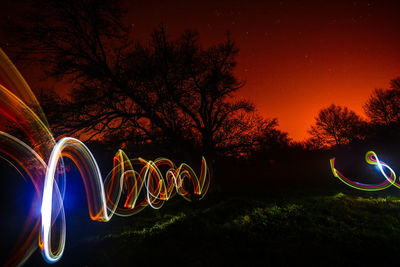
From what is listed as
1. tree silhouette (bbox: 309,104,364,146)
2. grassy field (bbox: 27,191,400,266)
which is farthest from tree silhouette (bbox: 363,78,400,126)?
grassy field (bbox: 27,191,400,266)

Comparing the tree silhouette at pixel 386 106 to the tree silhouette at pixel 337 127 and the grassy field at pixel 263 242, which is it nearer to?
the tree silhouette at pixel 337 127

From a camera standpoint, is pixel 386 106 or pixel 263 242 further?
pixel 386 106

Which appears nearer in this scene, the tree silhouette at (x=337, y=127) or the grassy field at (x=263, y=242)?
the grassy field at (x=263, y=242)

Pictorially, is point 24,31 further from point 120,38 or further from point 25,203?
point 25,203

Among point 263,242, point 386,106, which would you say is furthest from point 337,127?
point 263,242

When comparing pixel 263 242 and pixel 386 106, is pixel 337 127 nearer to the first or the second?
pixel 386 106

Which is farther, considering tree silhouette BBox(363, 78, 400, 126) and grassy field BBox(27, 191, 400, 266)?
tree silhouette BBox(363, 78, 400, 126)

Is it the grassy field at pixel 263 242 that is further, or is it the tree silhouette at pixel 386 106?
the tree silhouette at pixel 386 106

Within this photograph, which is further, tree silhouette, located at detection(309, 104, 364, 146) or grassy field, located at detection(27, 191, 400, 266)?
tree silhouette, located at detection(309, 104, 364, 146)

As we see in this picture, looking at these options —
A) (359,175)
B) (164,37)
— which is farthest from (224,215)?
(359,175)

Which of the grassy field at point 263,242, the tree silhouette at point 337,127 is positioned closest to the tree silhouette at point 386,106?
the tree silhouette at point 337,127

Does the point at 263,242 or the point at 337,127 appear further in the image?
the point at 337,127

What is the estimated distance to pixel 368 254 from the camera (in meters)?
3.89

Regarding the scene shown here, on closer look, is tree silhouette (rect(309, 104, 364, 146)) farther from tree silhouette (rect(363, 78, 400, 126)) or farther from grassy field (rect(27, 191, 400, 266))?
grassy field (rect(27, 191, 400, 266))
